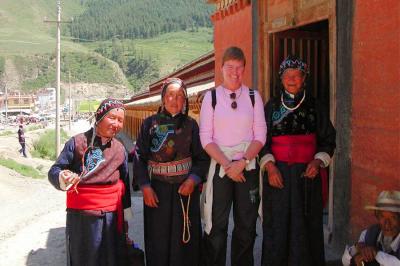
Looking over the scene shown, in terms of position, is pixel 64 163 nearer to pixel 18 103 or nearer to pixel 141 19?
pixel 18 103

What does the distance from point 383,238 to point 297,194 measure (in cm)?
65

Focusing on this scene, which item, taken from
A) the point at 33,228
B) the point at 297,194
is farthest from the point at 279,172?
the point at 33,228

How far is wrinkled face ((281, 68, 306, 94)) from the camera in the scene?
3467 millimetres

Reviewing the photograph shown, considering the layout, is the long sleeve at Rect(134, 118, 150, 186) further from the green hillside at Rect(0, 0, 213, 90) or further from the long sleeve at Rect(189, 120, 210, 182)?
the green hillside at Rect(0, 0, 213, 90)

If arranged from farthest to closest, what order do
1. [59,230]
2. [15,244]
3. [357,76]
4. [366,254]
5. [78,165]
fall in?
[59,230] → [15,244] → [357,76] → [78,165] → [366,254]

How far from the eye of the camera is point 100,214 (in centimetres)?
348

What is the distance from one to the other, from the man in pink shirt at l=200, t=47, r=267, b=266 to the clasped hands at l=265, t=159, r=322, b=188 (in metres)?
0.13

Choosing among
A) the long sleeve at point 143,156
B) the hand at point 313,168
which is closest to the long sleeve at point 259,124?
the hand at point 313,168

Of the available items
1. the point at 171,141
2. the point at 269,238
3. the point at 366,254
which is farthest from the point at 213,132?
the point at 366,254

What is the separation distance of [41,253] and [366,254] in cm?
382

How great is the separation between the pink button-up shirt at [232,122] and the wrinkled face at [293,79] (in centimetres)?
25

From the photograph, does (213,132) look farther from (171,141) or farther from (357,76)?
(357,76)

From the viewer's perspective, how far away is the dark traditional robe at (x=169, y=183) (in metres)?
3.56

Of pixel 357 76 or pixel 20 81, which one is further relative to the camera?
pixel 20 81
